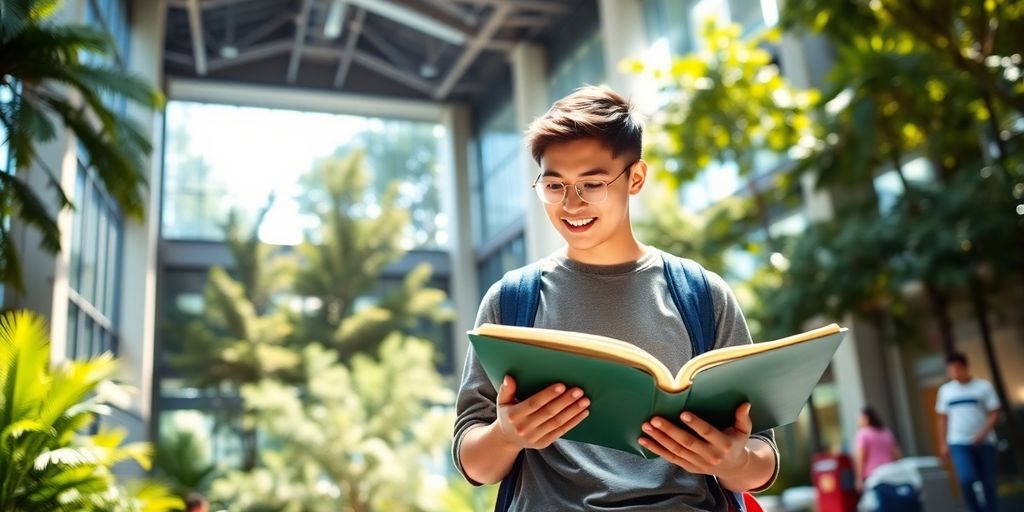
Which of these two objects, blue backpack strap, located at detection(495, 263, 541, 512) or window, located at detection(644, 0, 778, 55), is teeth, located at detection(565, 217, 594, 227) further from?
window, located at detection(644, 0, 778, 55)

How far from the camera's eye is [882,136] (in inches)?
444

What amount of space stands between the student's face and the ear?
1 centimetres

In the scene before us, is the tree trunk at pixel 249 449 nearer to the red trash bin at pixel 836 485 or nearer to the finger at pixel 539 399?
the red trash bin at pixel 836 485

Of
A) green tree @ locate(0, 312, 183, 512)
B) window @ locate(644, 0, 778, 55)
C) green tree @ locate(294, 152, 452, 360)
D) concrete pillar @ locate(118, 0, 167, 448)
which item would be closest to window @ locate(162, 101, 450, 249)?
green tree @ locate(294, 152, 452, 360)

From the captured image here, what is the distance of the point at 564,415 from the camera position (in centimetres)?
150

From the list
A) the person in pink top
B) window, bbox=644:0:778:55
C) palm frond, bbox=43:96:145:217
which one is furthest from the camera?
window, bbox=644:0:778:55

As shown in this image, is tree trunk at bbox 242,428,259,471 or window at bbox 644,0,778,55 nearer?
window at bbox 644,0,778,55

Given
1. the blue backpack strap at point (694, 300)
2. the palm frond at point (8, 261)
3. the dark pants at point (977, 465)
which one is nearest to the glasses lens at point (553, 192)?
the blue backpack strap at point (694, 300)

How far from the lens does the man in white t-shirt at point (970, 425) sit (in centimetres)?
761

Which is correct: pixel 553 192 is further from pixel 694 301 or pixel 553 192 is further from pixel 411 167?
pixel 411 167

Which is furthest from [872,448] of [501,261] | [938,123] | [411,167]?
[411,167]

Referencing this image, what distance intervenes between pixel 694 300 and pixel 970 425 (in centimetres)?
676

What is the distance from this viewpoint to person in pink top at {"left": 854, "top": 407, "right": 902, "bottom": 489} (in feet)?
30.4

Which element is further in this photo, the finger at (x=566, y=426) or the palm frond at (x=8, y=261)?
the palm frond at (x=8, y=261)
